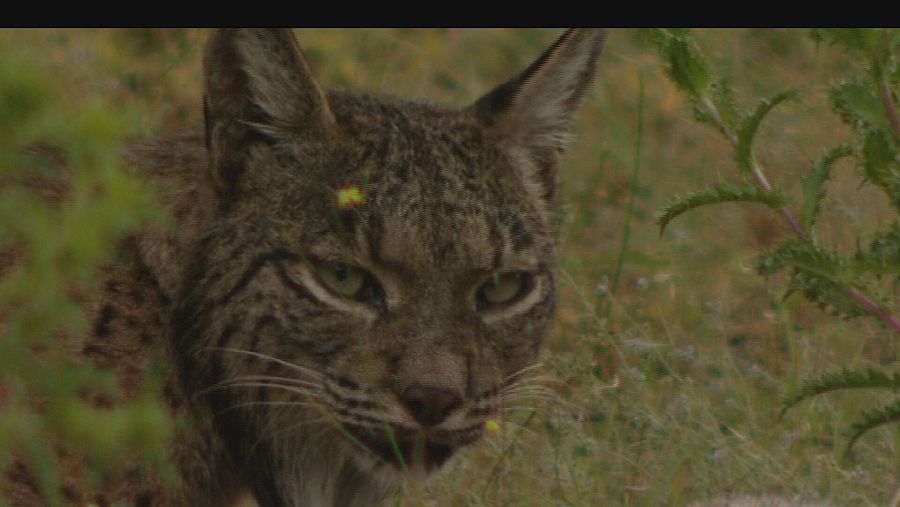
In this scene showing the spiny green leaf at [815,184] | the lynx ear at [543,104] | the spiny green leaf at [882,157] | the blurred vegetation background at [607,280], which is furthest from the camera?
the lynx ear at [543,104]

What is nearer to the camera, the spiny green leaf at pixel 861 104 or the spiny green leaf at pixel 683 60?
the spiny green leaf at pixel 861 104

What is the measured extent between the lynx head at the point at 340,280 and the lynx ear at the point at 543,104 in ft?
0.66

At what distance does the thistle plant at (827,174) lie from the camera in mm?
4812

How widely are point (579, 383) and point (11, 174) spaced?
2.51m

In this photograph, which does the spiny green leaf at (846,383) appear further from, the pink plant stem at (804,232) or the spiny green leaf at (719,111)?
the spiny green leaf at (719,111)

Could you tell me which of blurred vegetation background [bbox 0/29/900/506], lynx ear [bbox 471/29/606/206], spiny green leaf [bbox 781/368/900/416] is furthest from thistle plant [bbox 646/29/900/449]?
lynx ear [bbox 471/29/606/206]

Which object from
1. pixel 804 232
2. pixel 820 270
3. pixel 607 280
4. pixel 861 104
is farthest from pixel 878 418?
pixel 607 280

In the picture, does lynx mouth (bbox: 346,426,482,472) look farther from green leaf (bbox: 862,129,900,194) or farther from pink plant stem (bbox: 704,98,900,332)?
green leaf (bbox: 862,129,900,194)

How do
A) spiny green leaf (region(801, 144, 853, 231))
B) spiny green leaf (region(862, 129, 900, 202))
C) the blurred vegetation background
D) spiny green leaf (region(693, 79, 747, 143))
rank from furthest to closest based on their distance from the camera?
spiny green leaf (region(693, 79, 747, 143))
spiny green leaf (region(801, 144, 853, 231))
spiny green leaf (region(862, 129, 900, 202))
the blurred vegetation background

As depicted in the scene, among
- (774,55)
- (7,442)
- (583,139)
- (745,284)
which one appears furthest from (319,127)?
(774,55)

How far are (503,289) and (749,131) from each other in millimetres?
910

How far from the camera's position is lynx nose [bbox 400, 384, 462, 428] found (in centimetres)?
473

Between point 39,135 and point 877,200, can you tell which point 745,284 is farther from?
point 39,135

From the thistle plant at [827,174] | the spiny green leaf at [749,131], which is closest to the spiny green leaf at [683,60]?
the thistle plant at [827,174]
